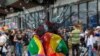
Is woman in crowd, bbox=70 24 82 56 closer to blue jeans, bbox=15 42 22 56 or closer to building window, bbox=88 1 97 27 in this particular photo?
blue jeans, bbox=15 42 22 56

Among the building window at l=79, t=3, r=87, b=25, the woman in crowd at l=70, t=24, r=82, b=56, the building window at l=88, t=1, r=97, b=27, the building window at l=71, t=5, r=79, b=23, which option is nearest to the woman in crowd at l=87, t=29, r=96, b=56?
the woman in crowd at l=70, t=24, r=82, b=56

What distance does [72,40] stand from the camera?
11.3 meters

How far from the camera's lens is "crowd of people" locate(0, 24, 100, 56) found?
33.9 ft

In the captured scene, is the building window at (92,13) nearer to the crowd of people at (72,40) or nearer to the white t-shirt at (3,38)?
the crowd of people at (72,40)

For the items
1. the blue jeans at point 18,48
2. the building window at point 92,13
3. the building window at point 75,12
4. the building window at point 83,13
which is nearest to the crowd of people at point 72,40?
the blue jeans at point 18,48

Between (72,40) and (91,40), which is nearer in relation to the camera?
(91,40)

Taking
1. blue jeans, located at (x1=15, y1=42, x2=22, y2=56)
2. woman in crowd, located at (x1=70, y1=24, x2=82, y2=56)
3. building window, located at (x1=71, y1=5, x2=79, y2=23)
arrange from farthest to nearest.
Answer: building window, located at (x1=71, y1=5, x2=79, y2=23)
blue jeans, located at (x1=15, y1=42, x2=22, y2=56)
woman in crowd, located at (x1=70, y1=24, x2=82, y2=56)

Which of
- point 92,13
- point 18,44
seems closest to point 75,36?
point 18,44

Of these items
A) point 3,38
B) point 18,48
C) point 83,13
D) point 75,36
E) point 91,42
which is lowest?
point 18,48

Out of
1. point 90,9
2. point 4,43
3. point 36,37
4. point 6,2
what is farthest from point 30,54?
point 6,2

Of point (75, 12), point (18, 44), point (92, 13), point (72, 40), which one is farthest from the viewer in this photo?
point (75, 12)

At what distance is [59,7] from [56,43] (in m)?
14.8

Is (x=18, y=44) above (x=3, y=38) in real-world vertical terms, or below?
below

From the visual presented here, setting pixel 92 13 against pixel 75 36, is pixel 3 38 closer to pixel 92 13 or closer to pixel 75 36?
pixel 75 36
